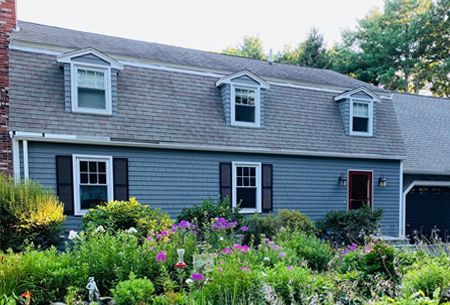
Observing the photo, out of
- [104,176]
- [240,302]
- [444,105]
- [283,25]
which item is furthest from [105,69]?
[283,25]

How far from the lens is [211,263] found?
3.55 meters

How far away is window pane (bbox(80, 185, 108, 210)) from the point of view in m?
7.37

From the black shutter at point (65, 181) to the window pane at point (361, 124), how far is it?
28.6 ft

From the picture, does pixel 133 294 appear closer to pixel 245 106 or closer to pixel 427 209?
pixel 245 106

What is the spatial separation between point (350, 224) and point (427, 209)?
5120 millimetres

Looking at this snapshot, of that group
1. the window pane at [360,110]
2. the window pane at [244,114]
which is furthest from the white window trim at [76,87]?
the window pane at [360,110]

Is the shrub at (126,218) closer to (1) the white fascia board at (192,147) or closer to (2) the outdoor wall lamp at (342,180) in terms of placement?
(1) the white fascia board at (192,147)

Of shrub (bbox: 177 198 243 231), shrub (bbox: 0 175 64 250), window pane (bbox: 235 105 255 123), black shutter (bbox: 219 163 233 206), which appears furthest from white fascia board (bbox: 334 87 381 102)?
shrub (bbox: 0 175 64 250)

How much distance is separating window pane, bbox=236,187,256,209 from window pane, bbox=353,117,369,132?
4.37 metres

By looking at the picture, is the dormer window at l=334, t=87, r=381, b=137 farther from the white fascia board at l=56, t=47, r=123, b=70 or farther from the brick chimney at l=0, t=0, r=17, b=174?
the brick chimney at l=0, t=0, r=17, b=174

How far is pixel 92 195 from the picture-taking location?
24.6ft

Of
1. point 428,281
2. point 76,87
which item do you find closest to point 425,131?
point 428,281

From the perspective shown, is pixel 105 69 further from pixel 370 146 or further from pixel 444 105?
pixel 444 105

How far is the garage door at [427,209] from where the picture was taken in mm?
11484
